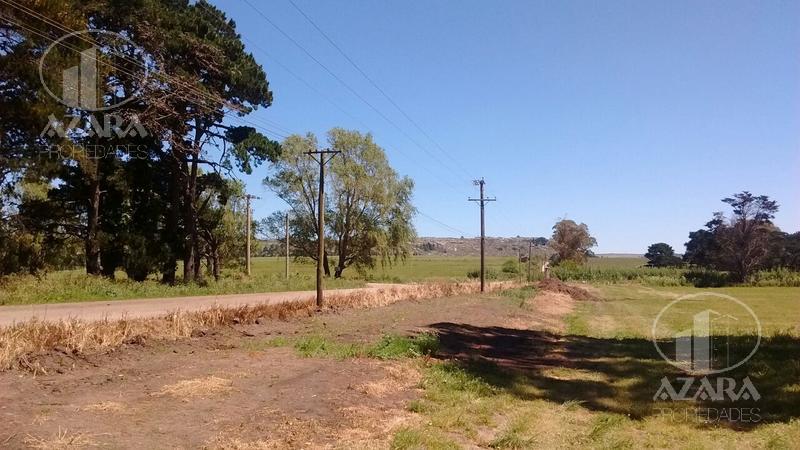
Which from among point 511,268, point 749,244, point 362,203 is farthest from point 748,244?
point 362,203

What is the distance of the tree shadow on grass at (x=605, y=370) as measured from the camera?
10.3 meters

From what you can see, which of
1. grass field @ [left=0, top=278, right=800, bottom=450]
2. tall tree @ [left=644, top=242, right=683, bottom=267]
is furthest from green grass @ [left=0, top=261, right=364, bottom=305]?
tall tree @ [left=644, top=242, right=683, bottom=267]

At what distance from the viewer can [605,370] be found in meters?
13.9

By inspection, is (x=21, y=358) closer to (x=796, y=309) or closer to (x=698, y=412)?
(x=698, y=412)

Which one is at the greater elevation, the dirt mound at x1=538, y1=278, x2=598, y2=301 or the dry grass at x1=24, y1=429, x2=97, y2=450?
Answer: the dry grass at x1=24, y1=429, x2=97, y2=450

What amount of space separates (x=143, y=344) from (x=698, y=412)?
35.9 feet

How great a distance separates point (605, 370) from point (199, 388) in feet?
31.4

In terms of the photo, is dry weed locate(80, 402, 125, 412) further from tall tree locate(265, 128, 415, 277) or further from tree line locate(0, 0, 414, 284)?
tall tree locate(265, 128, 415, 277)

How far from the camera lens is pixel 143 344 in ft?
40.4

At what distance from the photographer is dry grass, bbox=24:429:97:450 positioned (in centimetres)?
593

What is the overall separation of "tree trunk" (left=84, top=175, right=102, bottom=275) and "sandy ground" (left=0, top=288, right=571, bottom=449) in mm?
21942

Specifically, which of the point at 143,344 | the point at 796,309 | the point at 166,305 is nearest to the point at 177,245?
the point at 166,305

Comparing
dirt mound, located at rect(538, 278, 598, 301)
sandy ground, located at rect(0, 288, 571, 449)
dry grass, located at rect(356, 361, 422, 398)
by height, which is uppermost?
sandy ground, located at rect(0, 288, 571, 449)

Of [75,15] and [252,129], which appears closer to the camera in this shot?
[75,15]
